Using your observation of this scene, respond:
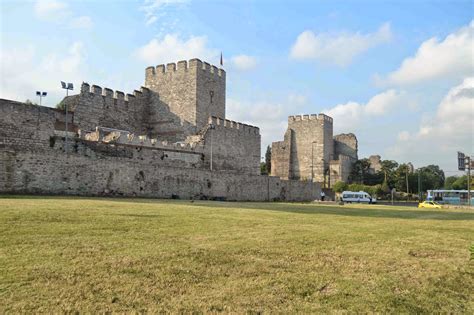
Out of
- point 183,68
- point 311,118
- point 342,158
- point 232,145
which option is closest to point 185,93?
point 183,68

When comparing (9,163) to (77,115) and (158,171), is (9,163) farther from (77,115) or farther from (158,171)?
(77,115)

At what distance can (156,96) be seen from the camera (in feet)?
117

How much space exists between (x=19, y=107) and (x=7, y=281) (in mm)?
20485

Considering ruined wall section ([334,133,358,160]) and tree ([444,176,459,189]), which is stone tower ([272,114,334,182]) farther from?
tree ([444,176,459,189])

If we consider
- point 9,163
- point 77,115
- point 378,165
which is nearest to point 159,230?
point 9,163

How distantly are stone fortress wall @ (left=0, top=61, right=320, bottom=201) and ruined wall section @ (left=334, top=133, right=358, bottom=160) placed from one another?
18824 millimetres

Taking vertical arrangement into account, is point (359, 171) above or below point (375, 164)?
below

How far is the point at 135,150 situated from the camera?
25438mm

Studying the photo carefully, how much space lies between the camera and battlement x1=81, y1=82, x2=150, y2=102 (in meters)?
29.5

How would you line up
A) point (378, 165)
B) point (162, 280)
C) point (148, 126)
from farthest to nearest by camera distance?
point (378, 165) < point (148, 126) < point (162, 280)

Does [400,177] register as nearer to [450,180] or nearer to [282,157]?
[282,157]

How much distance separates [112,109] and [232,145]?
351 inches

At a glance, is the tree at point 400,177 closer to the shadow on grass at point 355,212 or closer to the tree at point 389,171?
the tree at point 389,171

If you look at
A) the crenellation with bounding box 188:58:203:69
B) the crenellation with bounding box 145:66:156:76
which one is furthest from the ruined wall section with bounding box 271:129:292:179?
the crenellation with bounding box 145:66:156:76
